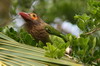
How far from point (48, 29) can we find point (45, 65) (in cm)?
101

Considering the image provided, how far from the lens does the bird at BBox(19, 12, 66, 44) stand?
2752 millimetres

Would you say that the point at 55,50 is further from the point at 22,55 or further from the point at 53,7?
the point at 53,7

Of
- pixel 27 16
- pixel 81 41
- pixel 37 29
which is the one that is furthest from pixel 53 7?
pixel 81 41

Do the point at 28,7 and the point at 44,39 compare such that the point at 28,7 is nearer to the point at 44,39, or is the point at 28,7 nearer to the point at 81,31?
the point at 44,39

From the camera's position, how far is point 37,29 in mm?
2895

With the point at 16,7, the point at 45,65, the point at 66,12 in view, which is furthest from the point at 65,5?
the point at 45,65

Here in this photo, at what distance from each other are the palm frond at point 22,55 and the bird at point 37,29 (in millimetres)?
510

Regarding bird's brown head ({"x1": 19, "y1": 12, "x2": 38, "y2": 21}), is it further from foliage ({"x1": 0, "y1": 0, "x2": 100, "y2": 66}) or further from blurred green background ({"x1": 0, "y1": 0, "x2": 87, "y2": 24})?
blurred green background ({"x1": 0, "y1": 0, "x2": 87, "y2": 24})

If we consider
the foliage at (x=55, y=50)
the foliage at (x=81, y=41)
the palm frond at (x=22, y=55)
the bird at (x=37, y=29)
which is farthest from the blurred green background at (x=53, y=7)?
the foliage at (x=55, y=50)

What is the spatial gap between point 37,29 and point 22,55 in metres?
0.87

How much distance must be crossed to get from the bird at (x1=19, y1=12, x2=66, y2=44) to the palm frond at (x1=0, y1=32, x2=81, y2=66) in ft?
1.67

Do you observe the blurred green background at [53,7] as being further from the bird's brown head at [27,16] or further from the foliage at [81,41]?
the foliage at [81,41]

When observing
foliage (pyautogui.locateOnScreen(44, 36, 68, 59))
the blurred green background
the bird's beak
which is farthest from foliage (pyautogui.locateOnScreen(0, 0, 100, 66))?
the blurred green background

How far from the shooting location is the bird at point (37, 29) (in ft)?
9.03
